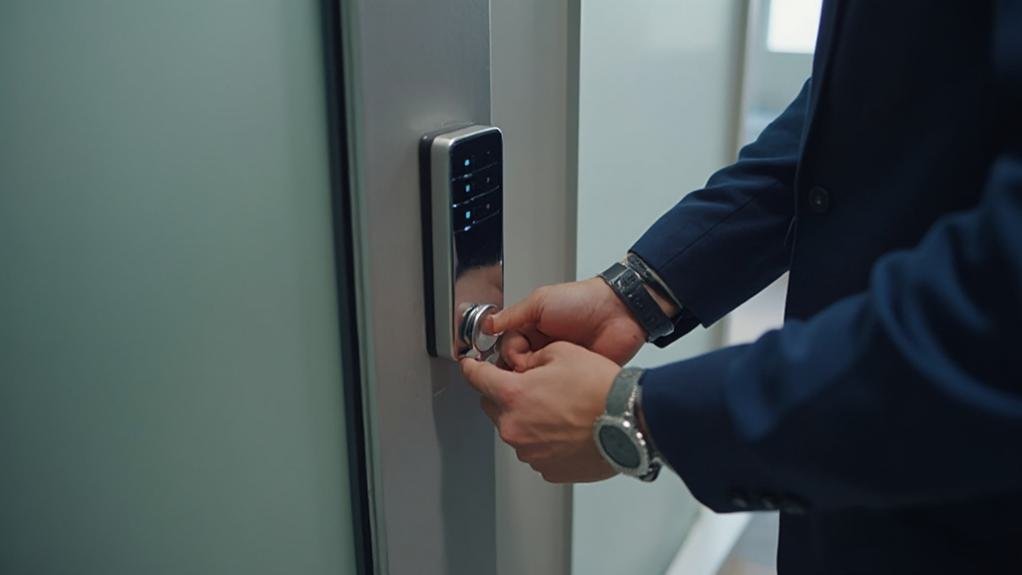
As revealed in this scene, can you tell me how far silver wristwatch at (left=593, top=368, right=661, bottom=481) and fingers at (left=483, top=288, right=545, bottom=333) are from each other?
0.12 m

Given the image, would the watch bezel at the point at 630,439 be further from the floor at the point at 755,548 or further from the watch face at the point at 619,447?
the floor at the point at 755,548

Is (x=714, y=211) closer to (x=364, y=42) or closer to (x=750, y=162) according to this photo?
(x=750, y=162)

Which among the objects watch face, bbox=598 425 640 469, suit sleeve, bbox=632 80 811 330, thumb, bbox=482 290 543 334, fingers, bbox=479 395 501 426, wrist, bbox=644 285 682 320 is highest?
suit sleeve, bbox=632 80 811 330

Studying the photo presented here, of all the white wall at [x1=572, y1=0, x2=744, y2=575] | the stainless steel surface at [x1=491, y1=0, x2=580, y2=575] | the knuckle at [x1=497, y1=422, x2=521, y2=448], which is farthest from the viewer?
the white wall at [x1=572, y1=0, x2=744, y2=575]

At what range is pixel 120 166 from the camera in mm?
606

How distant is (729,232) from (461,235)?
0.26 metres

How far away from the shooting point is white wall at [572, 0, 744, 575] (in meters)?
0.94

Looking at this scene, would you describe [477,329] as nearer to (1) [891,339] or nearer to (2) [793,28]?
(1) [891,339]

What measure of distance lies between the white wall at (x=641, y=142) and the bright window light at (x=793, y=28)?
1746 mm

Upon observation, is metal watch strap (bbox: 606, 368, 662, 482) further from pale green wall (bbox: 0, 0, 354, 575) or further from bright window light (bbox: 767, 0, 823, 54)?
bright window light (bbox: 767, 0, 823, 54)

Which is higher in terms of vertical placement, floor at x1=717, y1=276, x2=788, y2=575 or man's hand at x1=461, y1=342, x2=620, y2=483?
man's hand at x1=461, y1=342, x2=620, y2=483

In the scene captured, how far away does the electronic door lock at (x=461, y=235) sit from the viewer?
0.63 m

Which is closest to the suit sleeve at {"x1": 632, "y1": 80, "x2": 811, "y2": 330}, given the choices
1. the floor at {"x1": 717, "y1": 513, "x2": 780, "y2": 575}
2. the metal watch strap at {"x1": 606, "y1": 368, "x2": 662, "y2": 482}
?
the metal watch strap at {"x1": 606, "y1": 368, "x2": 662, "y2": 482}

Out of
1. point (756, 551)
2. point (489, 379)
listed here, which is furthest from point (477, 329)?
point (756, 551)
